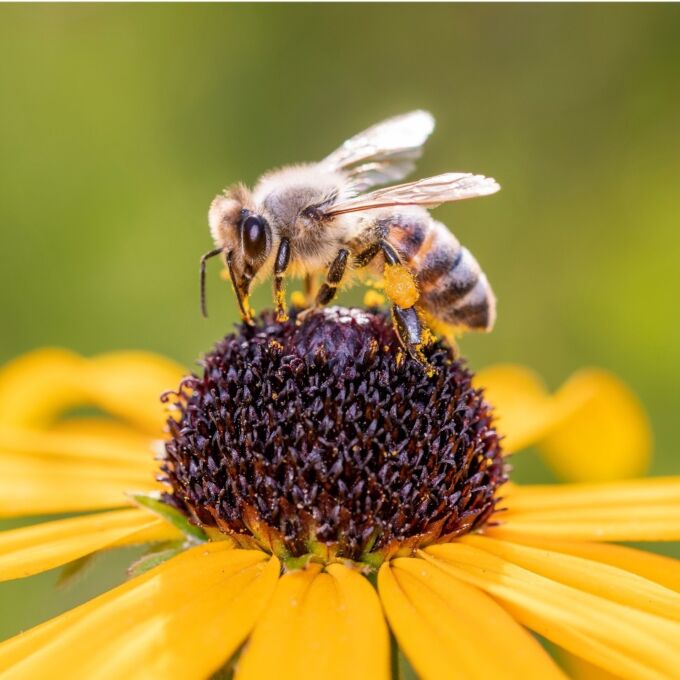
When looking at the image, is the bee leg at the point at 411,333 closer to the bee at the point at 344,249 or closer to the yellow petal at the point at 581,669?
the bee at the point at 344,249

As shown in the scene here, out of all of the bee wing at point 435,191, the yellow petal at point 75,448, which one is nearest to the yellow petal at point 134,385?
the yellow petal at point 75,448

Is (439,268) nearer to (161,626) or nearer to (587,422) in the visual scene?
(161,626)

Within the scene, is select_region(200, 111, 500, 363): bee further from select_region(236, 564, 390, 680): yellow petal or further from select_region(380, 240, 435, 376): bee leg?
select_region(236, 564, 390, 680): yellow petal

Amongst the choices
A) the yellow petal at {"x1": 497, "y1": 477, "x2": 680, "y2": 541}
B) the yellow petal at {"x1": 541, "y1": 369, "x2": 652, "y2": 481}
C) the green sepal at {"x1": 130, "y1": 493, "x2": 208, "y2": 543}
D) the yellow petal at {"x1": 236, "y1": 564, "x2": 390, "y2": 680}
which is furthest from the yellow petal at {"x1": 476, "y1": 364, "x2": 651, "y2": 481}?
the yellow petal at {"x1": 236, "y1": 564, "x2": 390, "y2": 680}

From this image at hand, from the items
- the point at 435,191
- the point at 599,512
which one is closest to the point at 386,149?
the point at 435,191

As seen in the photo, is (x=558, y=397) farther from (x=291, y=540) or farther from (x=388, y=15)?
(x=388, y=15)
